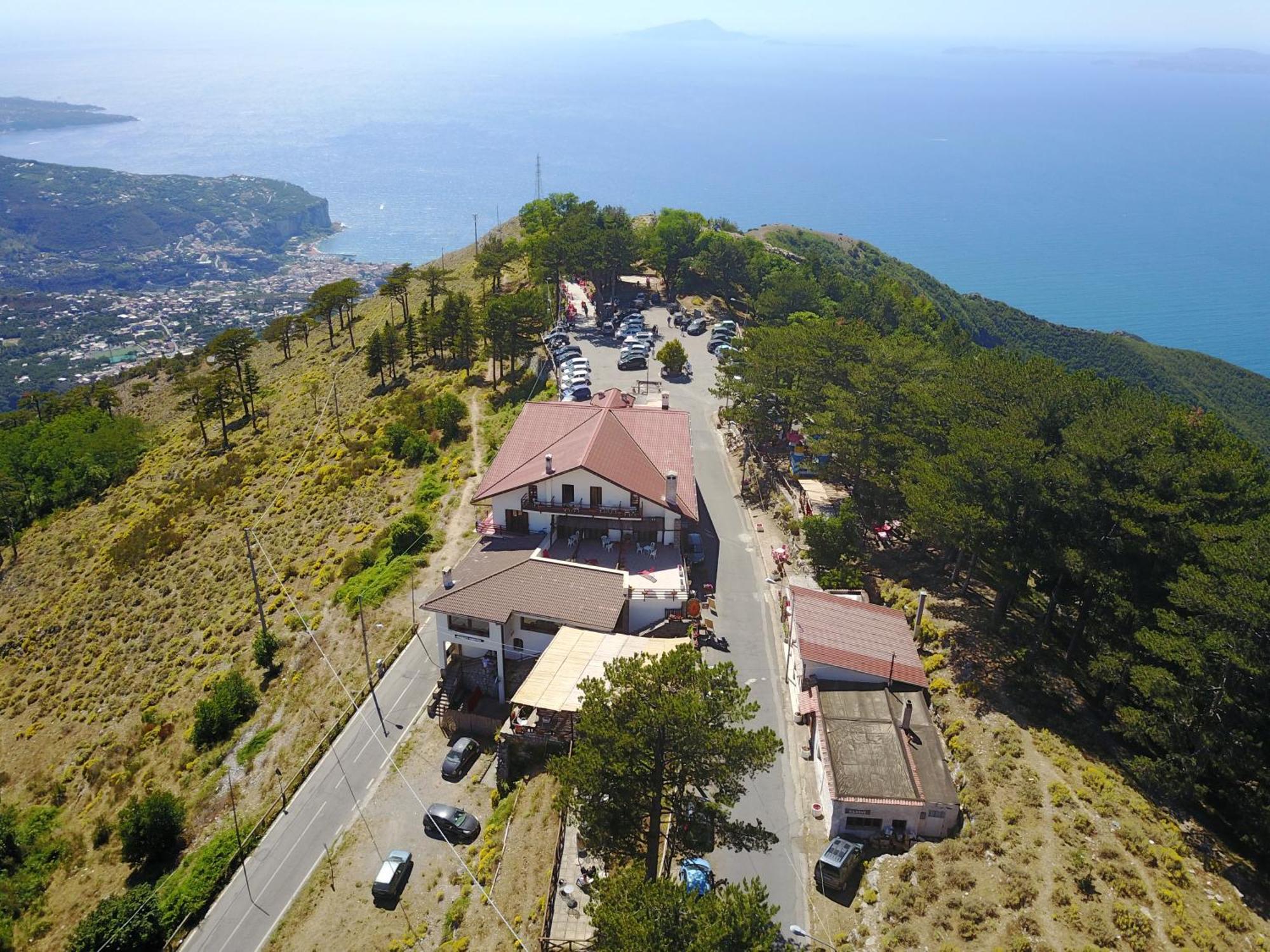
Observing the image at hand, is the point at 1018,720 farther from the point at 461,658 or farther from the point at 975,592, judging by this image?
the point at 461,658

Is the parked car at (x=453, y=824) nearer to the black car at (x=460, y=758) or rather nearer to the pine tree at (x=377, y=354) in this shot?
the black car at (x=460, y=758)

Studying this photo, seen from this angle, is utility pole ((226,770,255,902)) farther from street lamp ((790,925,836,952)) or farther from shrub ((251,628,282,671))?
street lamp ((790,925,836,952))

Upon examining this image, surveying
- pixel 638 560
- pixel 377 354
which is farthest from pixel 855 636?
pixel 377 354

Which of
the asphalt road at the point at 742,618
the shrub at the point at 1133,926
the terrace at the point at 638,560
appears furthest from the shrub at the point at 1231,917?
the terrace at the point at 638,560

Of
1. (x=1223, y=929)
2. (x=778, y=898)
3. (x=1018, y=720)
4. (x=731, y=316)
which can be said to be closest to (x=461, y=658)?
(x=778, y=898)

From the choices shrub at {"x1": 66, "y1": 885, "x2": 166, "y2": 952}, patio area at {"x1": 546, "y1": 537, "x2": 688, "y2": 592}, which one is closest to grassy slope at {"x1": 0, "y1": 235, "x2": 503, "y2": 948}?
shrub at {"x1": 66, "y1": 885, "x2": 166, "y2": 952}

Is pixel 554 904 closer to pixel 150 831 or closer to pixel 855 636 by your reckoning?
pixel 855 636
